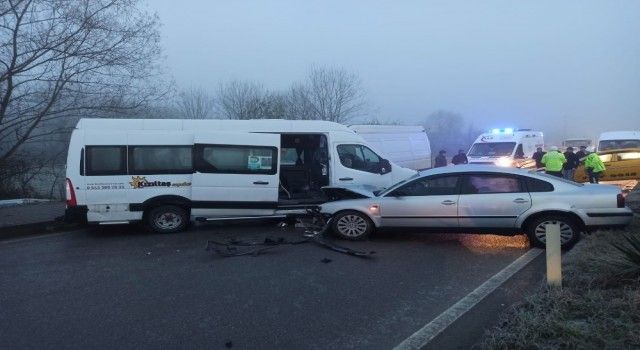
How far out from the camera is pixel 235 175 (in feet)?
34.4

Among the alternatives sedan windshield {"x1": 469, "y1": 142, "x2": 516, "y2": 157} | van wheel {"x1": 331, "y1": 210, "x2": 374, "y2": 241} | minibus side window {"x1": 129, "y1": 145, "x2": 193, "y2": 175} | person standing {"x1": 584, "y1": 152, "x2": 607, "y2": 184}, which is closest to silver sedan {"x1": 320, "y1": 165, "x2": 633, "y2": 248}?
van wheel {"x1": 331, "y1": 210, "x2": 374, "y2": 241}

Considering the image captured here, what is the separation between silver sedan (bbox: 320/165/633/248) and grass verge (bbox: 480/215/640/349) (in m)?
2.40

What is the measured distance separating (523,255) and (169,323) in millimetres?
5332

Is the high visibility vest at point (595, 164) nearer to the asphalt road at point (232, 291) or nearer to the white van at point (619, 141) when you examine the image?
the white van at point (619, 141)

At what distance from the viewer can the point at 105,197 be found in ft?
32.7

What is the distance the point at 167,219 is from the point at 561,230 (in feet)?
24.1

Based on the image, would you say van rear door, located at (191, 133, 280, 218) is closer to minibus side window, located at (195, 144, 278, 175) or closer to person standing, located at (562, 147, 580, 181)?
minibus side window, located at (195, 144, 278, 175)

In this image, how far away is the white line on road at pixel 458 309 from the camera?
14.5 feet

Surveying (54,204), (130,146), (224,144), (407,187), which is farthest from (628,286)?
(54,204)

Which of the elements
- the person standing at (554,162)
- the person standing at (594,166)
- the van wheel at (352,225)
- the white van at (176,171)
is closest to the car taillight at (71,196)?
the white van at (176,171)

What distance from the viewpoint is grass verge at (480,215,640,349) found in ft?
12.6

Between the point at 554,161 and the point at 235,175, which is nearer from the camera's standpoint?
the point at 235,175

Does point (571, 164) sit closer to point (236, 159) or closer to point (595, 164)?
point (595, 164)

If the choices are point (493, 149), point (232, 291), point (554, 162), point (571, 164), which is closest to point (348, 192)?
point (232, 291)
